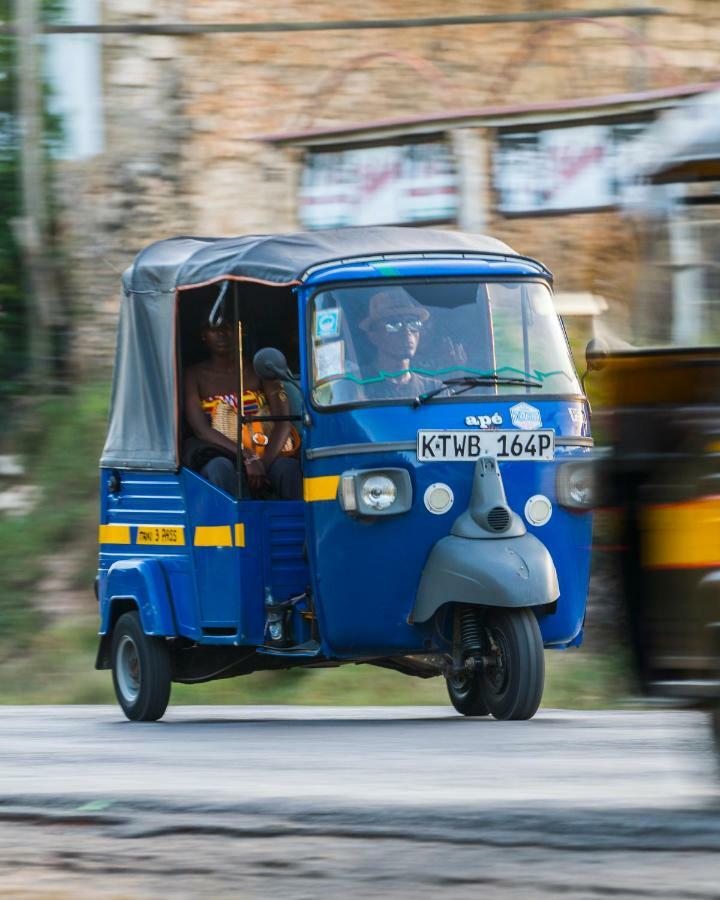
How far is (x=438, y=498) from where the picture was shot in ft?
35.7

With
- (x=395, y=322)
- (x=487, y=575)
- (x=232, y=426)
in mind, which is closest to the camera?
(x=487, y=575)

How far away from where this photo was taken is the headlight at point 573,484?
36.5ft

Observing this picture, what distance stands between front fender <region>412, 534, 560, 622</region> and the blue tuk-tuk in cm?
1

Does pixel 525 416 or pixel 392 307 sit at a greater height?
pixel 392 307

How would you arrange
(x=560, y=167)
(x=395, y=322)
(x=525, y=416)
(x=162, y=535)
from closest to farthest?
(x=525, y=416)
(x=395, y=322)
(x=162, y=535)
(x=560, y=167)

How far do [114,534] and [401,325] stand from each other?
8.22 ft

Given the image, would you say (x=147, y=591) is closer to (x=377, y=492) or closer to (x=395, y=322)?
(x=377, y=492)

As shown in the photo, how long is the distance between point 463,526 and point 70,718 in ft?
11.1

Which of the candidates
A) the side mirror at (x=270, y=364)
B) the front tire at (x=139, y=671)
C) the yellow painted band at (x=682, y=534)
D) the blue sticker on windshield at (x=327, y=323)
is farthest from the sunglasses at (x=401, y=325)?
the yellow painted band at (x=682, y=534)

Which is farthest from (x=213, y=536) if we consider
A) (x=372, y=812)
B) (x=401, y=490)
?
(x=372, y=812)

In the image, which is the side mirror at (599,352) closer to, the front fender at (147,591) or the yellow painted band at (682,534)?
the yellow painted band at (682,534)

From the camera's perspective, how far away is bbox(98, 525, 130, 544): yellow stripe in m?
12.5

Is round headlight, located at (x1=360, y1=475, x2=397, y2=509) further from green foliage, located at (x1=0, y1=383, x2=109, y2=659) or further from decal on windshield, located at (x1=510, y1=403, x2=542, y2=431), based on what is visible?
green foliage, located at (x1=0, y1=383, x2=109, y2=659)

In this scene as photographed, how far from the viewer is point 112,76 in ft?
70.2
